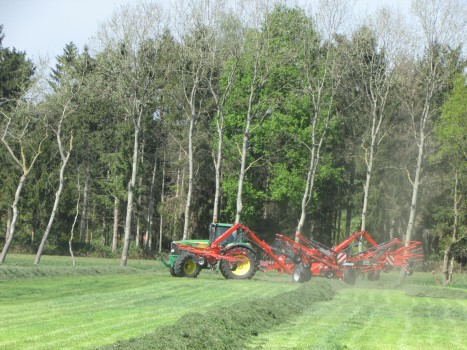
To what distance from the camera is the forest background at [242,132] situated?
4825cm

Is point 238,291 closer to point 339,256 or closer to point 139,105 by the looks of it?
point 339,256

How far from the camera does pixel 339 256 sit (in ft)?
127

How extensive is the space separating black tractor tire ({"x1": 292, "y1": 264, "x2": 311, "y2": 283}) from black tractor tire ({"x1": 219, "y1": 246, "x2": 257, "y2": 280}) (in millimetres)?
2506

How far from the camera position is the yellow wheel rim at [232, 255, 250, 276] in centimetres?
3497

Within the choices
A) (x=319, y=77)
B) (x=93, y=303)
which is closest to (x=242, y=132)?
(x=319, y=77)

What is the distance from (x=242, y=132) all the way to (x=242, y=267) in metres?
25.3

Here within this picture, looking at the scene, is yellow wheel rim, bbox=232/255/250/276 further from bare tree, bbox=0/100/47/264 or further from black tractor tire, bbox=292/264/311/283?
bare tree, bbox=0/100/47/264

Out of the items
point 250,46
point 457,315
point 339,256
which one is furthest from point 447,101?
point 457,315

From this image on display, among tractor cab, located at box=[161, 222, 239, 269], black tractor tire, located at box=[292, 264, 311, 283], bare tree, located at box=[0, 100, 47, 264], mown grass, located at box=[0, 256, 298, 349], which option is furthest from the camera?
bare tree, located at box=[0, 100, 47, 264]

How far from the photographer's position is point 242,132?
59406 mm

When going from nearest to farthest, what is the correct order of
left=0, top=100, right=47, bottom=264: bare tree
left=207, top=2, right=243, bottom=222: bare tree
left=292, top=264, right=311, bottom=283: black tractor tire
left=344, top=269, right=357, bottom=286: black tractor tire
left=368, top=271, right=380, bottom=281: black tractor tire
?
left=292, top=264, right=311, bottom=283: black tractor tire < left=344, top=269, right=357, bottom=286: black tractor tire < left=368, top=271, right=380, bottom=281: black tractor tire < left=0, top=100, right=47, bottom=264: bare tree < left=207, top=2, right=243, bottom=222: bare tree

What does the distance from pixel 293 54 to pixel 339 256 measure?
57.9 ft

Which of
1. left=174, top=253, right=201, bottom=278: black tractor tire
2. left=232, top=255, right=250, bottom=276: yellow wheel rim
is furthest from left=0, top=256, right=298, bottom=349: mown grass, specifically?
left=232, top=255, right=250, bottom=276: yellow wheel rim

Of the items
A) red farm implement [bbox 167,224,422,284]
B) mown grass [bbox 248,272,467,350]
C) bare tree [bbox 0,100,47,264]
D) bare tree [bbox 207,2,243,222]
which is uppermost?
bare tree [bbox 207,2,243,222]
